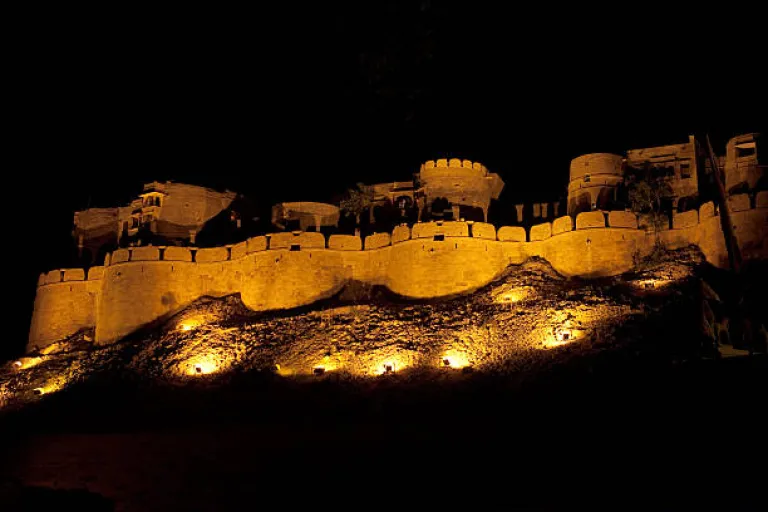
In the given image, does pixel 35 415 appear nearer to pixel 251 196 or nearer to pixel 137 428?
pixel 137 428

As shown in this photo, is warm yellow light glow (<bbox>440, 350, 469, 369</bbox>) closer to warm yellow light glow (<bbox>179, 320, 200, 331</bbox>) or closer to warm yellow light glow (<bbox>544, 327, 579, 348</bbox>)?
warm yellow light glow (<bbox>544, 327, 579, 348</bbox>)

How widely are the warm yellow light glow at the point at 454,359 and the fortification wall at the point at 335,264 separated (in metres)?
5.20

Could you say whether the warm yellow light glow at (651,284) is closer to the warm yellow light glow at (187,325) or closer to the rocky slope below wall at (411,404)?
the rocky slope below wall at (411,404)

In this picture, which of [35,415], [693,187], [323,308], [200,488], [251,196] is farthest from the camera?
[251,196]

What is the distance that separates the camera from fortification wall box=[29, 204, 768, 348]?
1312 inches

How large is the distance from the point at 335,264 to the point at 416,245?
3.92 metres

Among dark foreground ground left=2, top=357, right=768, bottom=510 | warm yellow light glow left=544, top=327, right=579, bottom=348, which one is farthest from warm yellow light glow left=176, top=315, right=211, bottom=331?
warm yellow light glow left=544, top=327, right=579, bottom=348

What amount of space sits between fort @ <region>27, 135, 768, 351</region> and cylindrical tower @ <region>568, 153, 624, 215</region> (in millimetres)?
50

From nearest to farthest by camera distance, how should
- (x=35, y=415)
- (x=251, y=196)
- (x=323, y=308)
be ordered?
(x=35, y=415) → (x=323, y=308) → (x=251, y=196)

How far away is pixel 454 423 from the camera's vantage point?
950 inches

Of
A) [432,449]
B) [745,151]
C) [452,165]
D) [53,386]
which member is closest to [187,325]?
[53,386]

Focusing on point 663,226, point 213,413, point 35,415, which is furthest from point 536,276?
point 35,415

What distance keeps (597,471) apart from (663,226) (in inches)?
649

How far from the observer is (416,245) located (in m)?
35.5
